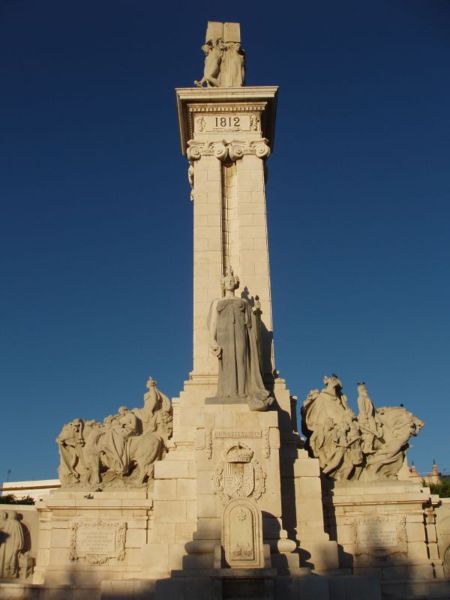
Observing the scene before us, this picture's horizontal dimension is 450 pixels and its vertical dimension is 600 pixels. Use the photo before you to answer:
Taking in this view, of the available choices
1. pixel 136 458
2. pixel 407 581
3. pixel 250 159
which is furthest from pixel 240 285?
pixel 407 581

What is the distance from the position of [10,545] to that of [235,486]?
5.56 metres

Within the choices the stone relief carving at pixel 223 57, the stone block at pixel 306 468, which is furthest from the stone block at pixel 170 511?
the stone relief carving at pixel 223 57

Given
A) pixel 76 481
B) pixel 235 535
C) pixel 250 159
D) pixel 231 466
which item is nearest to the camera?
pixel 235 535

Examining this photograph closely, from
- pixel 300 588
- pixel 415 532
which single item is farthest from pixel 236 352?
pixel 415 532

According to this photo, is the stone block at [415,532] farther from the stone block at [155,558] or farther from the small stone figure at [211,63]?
the small stone figure at [211,63]

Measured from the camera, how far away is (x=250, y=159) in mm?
18406

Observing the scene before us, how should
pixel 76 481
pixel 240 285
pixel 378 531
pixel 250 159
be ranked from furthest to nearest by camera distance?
pixel 250 159 < pixel 240 285 < pixel 76 481 < pixel 378 531

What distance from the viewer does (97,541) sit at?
14125 mm

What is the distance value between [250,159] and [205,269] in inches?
141

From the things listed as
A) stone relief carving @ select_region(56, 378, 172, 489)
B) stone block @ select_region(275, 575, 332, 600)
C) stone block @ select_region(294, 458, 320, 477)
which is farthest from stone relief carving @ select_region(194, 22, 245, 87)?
stone block @ select_region(275, 575, 332, 600)

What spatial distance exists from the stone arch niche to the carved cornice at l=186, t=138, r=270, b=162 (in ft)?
32.7

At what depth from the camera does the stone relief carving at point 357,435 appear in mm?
15453

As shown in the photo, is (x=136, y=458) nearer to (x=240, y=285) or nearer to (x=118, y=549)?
(x=118, y=549)

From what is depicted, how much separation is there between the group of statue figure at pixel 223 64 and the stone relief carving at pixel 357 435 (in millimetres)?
9687
